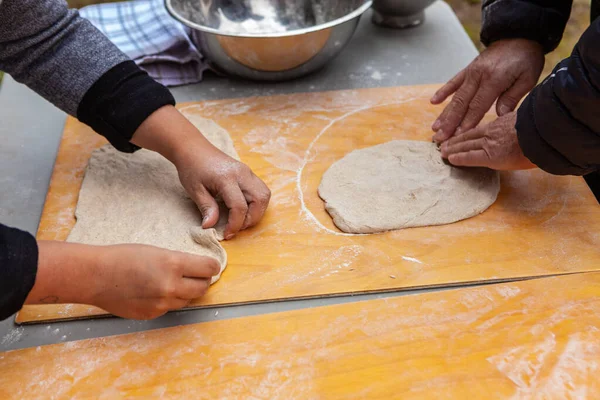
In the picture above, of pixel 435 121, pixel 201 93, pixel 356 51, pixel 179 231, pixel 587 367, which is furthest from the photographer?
pixel 356 51

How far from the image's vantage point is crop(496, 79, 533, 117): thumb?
1.38 meters

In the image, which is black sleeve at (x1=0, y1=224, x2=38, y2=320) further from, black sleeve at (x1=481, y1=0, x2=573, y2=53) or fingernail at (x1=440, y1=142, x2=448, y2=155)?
black sleeve at (x1=481, y1=0, x2=573, y2=53)

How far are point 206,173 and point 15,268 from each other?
0.47 m

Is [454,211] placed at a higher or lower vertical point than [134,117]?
lower

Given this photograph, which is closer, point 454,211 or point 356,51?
point 454,211

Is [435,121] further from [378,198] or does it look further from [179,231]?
[179,231]

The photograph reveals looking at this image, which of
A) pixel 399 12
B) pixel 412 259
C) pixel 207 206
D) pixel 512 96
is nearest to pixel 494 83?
pixel 512 96

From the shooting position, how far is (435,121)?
147 cm

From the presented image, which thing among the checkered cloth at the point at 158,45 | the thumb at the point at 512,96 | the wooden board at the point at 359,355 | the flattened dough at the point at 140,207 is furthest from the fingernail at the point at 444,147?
the checkered cloth at the point at 158,45

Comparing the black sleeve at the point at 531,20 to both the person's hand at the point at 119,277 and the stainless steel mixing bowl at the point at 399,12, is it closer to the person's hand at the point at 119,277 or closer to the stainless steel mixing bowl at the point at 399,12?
the stainless steel mixing bowl at the point at 399,12

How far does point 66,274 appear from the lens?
0.88 m

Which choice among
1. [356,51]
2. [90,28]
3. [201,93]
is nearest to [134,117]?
[90,28]

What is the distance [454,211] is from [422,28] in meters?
1.04

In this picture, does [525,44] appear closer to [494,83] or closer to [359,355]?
[494,83]
